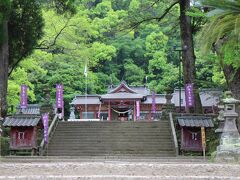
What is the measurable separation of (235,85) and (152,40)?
34.6 metres

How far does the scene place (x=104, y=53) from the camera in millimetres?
40188

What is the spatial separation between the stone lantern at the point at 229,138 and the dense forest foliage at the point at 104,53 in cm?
133

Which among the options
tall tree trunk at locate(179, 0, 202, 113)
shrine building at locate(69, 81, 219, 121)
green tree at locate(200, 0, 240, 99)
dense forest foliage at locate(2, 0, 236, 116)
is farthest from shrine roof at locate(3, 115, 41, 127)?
shrine building at locate(69, 81, 219, 121)

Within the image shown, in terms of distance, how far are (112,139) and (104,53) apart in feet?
72.8

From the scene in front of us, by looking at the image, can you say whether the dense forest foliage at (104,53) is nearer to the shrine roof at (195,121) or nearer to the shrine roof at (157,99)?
the shrine roof at (157,99)

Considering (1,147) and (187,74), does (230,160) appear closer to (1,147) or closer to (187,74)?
(1,147)

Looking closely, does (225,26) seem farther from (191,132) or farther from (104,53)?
(104,53)

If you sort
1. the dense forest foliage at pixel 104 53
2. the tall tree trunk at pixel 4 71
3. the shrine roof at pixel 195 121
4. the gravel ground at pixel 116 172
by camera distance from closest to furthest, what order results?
the gravel ground at pixel 116 172
the shrine roof at pixel 195 121
the tall tree trunk at pixel 4 71
the dense forest foliage at pixel 104 53

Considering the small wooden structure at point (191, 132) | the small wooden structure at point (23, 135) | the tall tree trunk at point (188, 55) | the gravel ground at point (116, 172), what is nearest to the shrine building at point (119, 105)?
the tall tree trunk at point (188, 55)

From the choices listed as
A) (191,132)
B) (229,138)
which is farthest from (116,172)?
(191,132)

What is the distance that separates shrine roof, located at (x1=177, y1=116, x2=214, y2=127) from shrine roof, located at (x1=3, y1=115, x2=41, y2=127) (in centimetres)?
619

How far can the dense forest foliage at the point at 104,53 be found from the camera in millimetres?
22953

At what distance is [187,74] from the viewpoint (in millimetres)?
21578

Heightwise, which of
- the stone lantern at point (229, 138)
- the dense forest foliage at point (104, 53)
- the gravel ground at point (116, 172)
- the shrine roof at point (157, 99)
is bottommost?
the gravel ground at point (116, 172)
